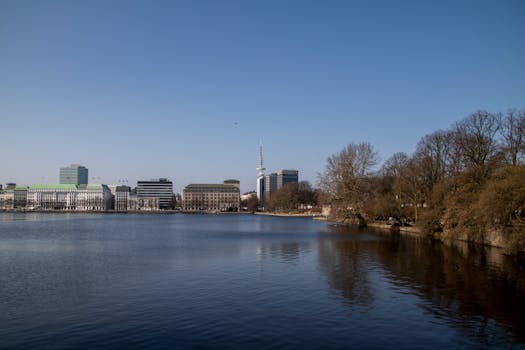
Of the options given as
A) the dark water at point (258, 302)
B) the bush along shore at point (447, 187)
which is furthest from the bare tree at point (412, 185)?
the dark water at point (258, 302)

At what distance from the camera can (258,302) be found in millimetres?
20109

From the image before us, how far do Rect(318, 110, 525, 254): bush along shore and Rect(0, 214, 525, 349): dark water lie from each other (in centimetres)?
563

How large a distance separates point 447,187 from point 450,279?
1119 inches

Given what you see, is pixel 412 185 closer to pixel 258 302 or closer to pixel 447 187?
pixel 447 187

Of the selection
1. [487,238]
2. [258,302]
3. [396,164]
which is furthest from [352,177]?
[258,302]

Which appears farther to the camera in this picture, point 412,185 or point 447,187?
point 412,185

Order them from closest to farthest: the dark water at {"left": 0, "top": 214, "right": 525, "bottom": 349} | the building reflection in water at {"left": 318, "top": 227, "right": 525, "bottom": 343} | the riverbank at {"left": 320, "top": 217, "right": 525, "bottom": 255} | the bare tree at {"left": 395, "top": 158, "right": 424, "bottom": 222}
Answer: the dark water at {"left": 0, "top": 214, "right": 525, "bottom": 349} < the building reflection in water at {"left": 318, "top": 227, "right": 525, "bottom": 343} < the riverbank at {"left": 320, "top": 217, "right": 525, "bottom": 255} < the bare tree at {"left": 395, "top": 158, "right": 424, "bottom": 222}

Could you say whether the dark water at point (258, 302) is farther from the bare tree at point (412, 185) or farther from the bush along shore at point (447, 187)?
the bare tree at point (412, 185)

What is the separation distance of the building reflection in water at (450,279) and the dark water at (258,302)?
0.08m

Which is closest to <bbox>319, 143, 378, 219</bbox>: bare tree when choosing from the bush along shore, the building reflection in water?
the bush along shore

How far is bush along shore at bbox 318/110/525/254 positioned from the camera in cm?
3722

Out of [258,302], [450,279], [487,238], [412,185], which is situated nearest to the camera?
[258,302]

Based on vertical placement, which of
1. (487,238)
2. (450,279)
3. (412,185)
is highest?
(412,185)

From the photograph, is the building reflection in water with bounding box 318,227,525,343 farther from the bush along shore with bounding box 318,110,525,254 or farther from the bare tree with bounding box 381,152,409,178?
the bare tree with bounding box 381,152,409,178
